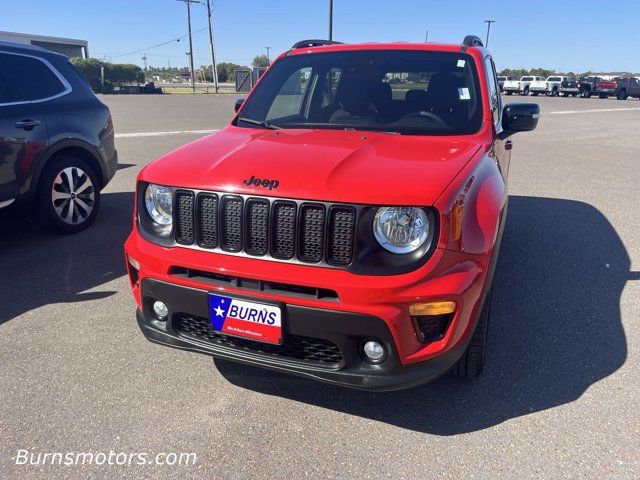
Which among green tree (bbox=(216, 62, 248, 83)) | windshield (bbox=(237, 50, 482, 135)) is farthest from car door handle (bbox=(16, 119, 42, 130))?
green tree (bbox=(216, 62, 248, 83))

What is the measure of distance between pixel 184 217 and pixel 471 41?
270 cm

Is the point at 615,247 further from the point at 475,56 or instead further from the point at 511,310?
the point at 475,56

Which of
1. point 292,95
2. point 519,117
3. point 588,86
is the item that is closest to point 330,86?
point 292,95

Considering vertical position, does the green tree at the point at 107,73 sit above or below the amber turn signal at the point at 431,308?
above

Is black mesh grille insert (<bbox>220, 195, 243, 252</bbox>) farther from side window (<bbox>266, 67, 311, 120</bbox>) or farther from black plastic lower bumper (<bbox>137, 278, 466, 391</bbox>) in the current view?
side window (<bbox>266, 67, 311, 120</bbox>)

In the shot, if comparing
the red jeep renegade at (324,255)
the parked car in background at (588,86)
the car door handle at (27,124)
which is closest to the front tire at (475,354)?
the red jeep renegade at (324,255)

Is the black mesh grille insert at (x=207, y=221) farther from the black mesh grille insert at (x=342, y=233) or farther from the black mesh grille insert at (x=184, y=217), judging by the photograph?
the black mesh grille insert at (x=342, y=233)

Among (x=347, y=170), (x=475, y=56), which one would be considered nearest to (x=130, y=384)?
(x=347, y=170)

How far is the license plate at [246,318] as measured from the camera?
224cm

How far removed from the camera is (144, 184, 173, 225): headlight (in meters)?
2.53

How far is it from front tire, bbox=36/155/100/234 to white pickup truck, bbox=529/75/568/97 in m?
45.9

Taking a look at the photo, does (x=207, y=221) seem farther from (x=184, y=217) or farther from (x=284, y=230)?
(x=284, y=230)

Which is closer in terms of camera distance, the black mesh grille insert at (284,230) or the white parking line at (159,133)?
the black mesh grille insert at (284,230)

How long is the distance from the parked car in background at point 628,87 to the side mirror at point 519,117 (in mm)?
42222
